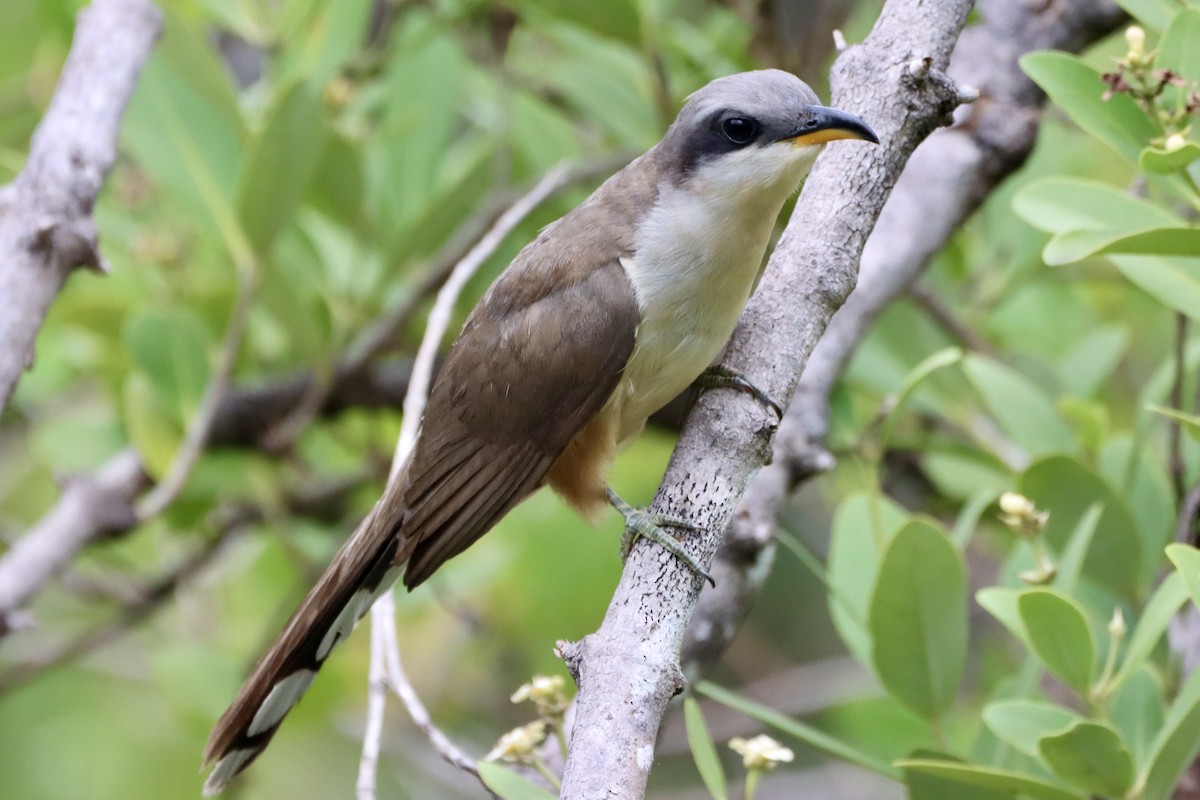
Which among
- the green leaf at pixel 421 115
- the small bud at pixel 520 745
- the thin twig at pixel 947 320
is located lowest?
the small bud at pixel 520 745

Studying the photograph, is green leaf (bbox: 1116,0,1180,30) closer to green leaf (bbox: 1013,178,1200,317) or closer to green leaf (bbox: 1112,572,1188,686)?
green leaf (bbox: 1013,178,1200,317)

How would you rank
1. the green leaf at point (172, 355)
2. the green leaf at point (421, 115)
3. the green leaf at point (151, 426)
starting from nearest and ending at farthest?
the green leaf at point (172, 355)
the green leaf at point (151, 426)
the green leaf at point (421, 115)

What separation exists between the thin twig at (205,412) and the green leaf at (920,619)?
7.01 ft

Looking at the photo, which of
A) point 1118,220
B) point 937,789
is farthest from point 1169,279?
point 937,789

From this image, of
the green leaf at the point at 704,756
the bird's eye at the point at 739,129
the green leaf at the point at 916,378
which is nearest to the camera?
the green leaf at the point at 704,756

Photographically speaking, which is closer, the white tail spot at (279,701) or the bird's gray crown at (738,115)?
the bird's gray crown at (738,115)

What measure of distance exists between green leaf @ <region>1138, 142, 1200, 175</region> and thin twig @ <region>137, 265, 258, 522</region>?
2.47 m

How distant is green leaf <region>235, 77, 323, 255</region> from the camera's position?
3.38 m

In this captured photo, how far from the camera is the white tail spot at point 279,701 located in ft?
9.84

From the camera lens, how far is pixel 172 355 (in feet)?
12.1

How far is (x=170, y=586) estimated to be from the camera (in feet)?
13.9

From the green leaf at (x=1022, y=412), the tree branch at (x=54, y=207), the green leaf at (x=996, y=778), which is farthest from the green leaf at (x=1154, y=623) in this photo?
the tree branch at (x=54, y=207)

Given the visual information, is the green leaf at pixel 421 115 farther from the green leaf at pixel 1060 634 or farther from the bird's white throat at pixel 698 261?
the green leaf at pixel 1060 634

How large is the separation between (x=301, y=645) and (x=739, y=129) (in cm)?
156
